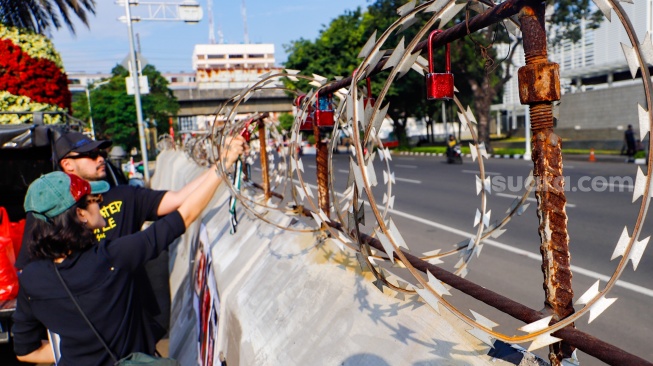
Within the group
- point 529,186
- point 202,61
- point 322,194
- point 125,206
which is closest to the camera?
point 529,186

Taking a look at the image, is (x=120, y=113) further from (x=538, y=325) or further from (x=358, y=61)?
(x=538, y=325)

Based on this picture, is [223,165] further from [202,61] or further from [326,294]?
[202,61]

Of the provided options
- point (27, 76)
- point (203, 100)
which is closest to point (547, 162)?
point (27, 76)

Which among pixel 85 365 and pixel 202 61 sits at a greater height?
pixel 202 61

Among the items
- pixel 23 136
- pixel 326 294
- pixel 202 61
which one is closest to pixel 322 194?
pixel 326 294

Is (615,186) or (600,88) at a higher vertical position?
(600,88)

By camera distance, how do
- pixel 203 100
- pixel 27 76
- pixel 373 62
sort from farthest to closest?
pixel 203 100 < pixel 27 76 < pixel 373 62

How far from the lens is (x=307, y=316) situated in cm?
240

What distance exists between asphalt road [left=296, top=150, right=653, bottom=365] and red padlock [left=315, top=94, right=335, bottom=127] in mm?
2241

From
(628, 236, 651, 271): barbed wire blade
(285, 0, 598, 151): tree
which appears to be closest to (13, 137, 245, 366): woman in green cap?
(628, 236, 651, 271): barbed wire blade

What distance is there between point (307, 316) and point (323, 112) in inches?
48.7

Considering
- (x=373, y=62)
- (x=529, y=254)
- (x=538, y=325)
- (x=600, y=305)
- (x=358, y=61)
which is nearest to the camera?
(x=600, y=305)

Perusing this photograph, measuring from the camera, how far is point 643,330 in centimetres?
459

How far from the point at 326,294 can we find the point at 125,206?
2053mm
